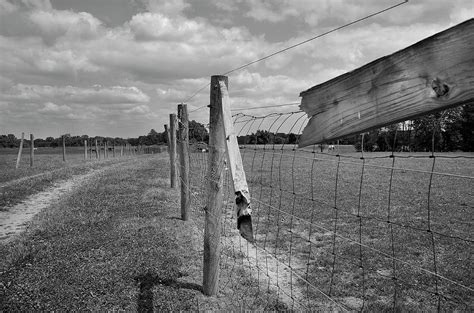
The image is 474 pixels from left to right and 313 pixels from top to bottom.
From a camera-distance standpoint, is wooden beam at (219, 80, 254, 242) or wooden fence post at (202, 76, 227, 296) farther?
wooden fence post at (202, 76, 227, 296)

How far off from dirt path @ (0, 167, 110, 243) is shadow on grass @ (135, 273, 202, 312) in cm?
421

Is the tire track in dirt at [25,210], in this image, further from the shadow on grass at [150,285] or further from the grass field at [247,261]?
the shadow on grass at [150,285]

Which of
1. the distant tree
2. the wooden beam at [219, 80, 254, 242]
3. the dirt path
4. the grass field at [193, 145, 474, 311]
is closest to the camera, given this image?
the wooden beam at [219, 80, 254, 242]

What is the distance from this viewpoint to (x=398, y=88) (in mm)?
1825

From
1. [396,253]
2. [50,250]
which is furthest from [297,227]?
[50,250]

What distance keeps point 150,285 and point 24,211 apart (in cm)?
760

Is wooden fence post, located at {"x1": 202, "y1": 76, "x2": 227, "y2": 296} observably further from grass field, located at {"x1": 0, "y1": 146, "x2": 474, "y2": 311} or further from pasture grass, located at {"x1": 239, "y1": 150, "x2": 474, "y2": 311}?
pasture grass, located at {"x1": 239, "y1": 150, "x2": 474, "y2": 311}

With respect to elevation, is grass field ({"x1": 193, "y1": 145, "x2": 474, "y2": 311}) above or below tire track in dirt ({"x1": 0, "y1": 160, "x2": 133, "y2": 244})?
below

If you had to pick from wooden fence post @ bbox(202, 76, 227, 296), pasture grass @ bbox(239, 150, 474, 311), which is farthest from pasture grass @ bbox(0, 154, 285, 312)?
pasture grass @ bbox(239, 150, 474, 311)

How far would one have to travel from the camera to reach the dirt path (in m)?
8.86

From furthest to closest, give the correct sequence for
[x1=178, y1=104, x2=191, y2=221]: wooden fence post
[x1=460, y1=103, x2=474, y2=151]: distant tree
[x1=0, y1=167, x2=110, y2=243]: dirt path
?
[x1=178, y1=104, x2=191, y2=221]: wooden fence post < [x1=0, y1=167, x2=110, y2=243]: dirt path < [x1=460, y1=103, x2=474, y2=151]: distant tree

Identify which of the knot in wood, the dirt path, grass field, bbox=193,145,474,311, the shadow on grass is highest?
the knot in wood

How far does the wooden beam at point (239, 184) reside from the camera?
2953 millimetres

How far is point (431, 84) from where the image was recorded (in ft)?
Answer: 5.49
